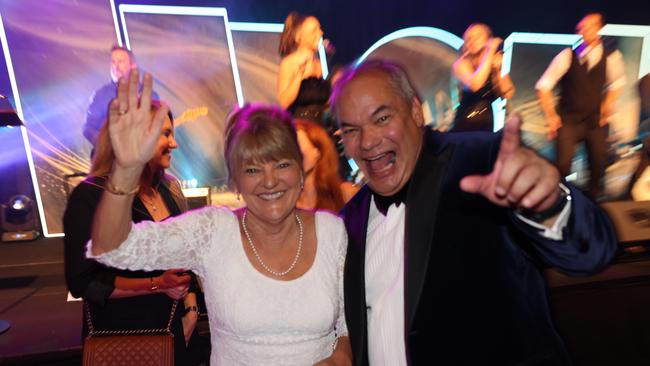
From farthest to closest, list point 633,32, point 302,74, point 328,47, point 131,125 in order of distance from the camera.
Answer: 1. point 633,32
2. point 328,47
3. point 302,74
4. point 131,125

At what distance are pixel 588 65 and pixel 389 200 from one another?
18.1 ft

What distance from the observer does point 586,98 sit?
6250mm

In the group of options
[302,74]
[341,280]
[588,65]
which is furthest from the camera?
[588,65]

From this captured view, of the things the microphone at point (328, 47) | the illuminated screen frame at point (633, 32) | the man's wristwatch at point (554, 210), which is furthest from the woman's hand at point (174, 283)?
the illuminated screen frame at point (633, 32)

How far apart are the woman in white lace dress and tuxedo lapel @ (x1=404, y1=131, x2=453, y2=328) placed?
14.4 inches

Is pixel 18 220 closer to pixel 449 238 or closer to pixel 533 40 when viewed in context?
pixel 449 238

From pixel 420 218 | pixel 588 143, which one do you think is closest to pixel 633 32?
pixel 588 143

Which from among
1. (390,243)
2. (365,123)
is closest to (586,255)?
(390,243)

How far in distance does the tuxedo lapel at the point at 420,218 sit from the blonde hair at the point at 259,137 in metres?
0.46

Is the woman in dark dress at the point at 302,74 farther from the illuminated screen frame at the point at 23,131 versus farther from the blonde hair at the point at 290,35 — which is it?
the illuminated screen frame at the point at 23,131

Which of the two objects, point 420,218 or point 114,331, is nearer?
point 420,218

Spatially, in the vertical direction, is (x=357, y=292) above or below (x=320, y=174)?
below

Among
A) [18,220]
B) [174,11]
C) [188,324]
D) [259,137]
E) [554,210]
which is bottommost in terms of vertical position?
[188,324]

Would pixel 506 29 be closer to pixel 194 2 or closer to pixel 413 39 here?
pixel 413 39
